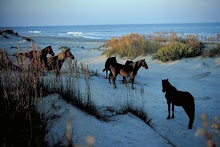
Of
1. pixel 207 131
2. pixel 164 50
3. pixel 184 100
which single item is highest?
pixel 164 50

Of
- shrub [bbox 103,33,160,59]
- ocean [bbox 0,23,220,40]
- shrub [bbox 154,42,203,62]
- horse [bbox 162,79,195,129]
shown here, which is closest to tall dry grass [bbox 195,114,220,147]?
horse [bbox 162,79,195,129]

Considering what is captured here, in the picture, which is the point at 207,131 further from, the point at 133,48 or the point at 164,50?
the point at 133,48

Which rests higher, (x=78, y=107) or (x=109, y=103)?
(x=78, y=107)

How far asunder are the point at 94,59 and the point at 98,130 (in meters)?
13.6

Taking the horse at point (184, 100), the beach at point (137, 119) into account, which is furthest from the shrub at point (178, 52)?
the horse at point (184, 100)

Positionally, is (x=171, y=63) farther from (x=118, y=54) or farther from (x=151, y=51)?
(x=118, y=54)

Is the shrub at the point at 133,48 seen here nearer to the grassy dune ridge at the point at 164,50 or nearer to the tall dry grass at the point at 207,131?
the grassy dune ridge at the point at 164,50

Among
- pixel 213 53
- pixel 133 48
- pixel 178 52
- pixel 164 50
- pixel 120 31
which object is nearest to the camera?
pixel 213 53

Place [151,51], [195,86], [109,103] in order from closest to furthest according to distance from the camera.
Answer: [109,103], [195,86], [151,51]

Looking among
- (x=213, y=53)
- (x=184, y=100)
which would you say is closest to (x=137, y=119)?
(x=184, y=100)

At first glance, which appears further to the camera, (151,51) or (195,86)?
(151,51)

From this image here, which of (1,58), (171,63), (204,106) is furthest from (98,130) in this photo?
(171,63)

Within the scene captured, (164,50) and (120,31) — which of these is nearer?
(164,50)

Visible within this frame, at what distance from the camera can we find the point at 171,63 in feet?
42.8
